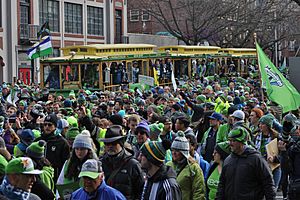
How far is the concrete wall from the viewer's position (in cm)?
5588

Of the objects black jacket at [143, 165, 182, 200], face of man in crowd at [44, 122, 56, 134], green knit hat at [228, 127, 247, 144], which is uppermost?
green knit hat at [228, 127, 247, 144]

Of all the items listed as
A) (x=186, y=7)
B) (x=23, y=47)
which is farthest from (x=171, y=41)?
(x=23, y=47)

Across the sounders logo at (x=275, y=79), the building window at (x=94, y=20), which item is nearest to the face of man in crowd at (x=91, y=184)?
the sounders logo at (x=275, y=79)

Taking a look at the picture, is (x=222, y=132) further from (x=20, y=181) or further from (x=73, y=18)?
(x=73, y=18)

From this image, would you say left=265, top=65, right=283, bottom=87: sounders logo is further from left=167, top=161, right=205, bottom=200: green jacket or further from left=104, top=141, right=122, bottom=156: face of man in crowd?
left=104, top=141, right=122, bottom=156: face of man in crowd

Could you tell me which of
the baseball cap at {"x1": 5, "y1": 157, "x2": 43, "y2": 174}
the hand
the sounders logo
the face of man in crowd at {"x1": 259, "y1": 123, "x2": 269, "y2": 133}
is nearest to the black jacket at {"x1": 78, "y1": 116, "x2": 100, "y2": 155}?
the face of man in crowd at {"x1": 259, "y1": 123, "x2": 269, "y2": 133}

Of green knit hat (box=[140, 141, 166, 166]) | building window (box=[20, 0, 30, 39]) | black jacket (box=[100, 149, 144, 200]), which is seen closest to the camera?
green knit hat (box=[140, 141, 166, 166])

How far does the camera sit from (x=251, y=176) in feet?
23.0

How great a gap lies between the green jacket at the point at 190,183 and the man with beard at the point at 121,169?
0.48 meters

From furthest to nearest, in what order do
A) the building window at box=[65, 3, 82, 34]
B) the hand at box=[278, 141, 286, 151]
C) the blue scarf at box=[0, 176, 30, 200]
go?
the building window at box=[65, 3, 82, 34]
the hand at box=[278, 141, 286, 151]
the blue scarf at box=[0, 176, 30, 200]

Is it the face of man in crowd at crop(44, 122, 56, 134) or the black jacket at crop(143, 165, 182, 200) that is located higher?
the face of man in crowd at crop(44, 122, 56, 134)

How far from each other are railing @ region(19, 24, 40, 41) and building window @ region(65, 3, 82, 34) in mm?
4853

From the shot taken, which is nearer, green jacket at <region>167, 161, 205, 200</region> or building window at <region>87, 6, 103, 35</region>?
green jacket at <region>167, 161, 205, 200</region>

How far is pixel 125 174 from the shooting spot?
6.77 m
